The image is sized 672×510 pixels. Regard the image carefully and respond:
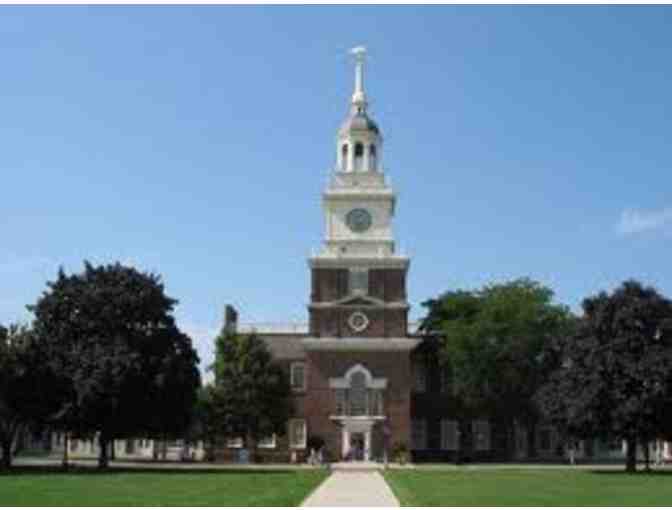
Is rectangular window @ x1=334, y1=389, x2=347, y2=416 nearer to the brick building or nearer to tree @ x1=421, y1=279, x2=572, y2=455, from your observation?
the brick building

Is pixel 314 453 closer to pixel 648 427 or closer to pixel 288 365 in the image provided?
pixel 288 365

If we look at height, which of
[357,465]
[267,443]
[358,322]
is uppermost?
[358,322]

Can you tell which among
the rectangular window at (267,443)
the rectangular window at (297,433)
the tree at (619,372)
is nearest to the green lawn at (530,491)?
the tree at (619,372)

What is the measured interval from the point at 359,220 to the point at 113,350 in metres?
28.7

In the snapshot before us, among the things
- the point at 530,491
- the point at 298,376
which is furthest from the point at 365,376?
the point at 530,491

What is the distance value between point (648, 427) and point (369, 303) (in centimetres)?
2775

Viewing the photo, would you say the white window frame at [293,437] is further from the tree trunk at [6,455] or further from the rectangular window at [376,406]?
the tree trunk at [6,455]

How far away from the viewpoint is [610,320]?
219 ft

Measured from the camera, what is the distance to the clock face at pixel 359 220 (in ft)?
292

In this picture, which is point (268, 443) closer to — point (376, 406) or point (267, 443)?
point (267, 443)

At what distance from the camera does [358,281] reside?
88.1 metres

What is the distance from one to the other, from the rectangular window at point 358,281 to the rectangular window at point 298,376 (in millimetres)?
10627

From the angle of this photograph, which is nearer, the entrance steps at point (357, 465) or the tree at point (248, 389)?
the entrance steps at point (357, 465)

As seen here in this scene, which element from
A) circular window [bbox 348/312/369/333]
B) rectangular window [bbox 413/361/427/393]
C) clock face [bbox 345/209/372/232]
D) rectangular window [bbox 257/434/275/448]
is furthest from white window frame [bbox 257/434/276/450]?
clock face [bbox 345/209/372/232]
